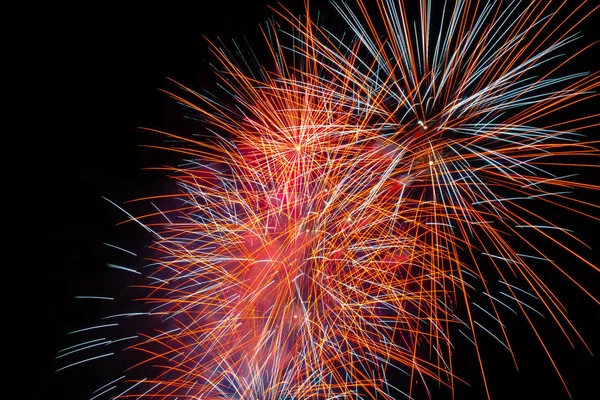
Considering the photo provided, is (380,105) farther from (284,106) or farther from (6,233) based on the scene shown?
(6,233)

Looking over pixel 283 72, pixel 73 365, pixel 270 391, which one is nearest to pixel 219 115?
pixel 283 72

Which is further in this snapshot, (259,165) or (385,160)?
(259,165)

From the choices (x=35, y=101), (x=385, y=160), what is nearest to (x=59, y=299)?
(x=35, y=101)

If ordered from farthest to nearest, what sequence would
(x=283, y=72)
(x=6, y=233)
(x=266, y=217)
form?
(x=6, y=233)
(x=283, y=72)
(x=266, y=217)

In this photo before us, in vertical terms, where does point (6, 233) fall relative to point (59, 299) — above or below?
above

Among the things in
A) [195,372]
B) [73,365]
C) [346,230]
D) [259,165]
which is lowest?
[73,365]

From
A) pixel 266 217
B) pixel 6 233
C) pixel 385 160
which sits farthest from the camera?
pixel 6 233
